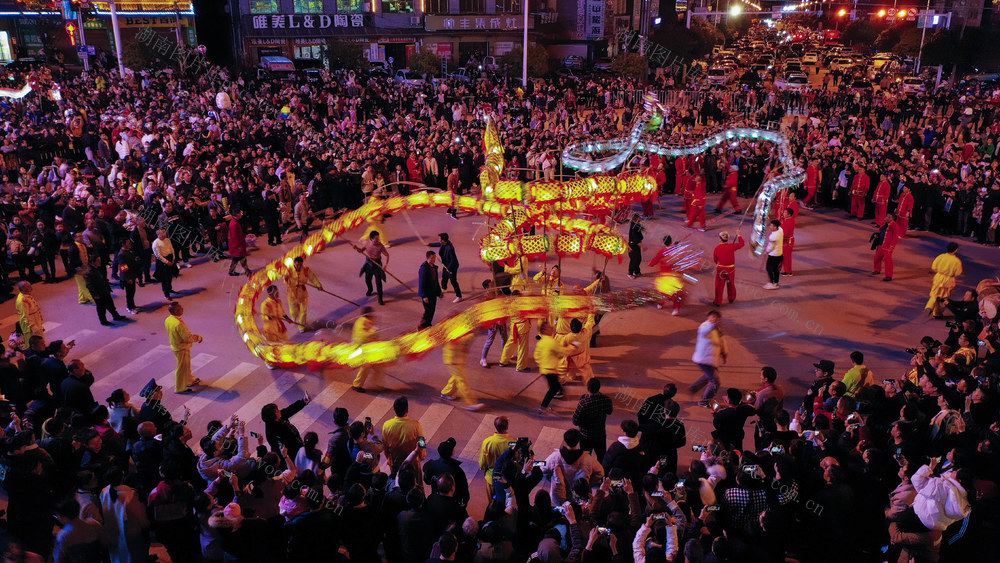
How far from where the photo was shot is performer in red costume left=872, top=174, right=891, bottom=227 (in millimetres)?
16750

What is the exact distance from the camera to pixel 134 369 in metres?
10.9

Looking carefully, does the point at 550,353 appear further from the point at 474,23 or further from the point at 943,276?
the point at 474,23

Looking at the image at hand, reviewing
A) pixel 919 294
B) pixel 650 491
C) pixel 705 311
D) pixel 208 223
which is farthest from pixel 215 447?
pixel 919 294

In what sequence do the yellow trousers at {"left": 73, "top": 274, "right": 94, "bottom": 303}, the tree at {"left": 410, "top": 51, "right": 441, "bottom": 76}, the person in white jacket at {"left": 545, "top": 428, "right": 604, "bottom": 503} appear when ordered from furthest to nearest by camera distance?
the tree at {"left": 410, "top": 51, "right": 441, "bottom": 76} → the yellow trousers at {"left": 73, "top": 274, "right": 94, "bottom": 303} → the person in white jacket at {"left": 545, "top": 428, "right": 604, "bottom": 503}

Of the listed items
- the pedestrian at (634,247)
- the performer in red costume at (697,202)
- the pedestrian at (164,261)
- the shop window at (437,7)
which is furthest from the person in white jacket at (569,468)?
the shop window at (437,7)

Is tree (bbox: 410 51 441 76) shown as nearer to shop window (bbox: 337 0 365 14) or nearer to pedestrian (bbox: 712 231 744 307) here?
shop window (bbox: 337 0 365 14)

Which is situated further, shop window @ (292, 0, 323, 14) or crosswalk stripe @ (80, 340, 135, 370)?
shop window @ (292, 0, 323, 14)

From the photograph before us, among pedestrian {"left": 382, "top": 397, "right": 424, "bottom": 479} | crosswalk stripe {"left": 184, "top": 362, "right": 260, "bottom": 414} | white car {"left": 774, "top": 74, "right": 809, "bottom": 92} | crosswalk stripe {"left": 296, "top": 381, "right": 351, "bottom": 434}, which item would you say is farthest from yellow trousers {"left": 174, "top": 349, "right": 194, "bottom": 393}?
white car {"left": 774, "top": 74, "right": 809, "bottom": 92}

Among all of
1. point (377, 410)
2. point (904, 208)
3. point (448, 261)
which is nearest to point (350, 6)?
point (448, 261)

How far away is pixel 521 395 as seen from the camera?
10.1 m

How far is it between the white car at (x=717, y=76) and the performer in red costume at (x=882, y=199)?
25.3 meters

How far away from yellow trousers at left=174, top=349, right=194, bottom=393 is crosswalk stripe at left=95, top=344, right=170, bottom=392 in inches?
28.4

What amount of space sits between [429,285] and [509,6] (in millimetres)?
37966

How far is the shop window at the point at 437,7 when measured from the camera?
1729 inches
